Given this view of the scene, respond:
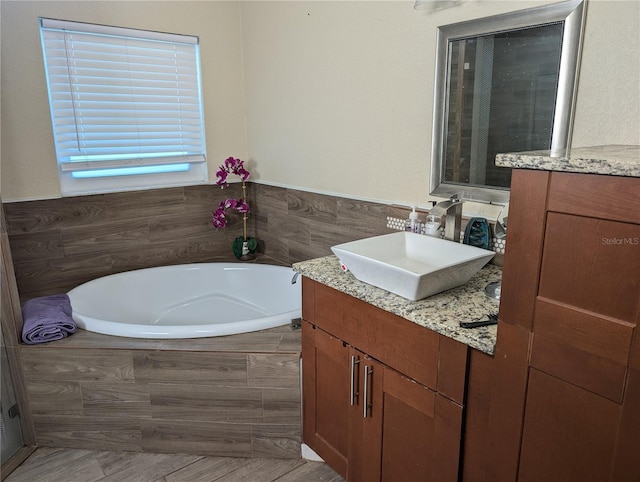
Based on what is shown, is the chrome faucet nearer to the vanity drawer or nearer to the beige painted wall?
the beige painted wall

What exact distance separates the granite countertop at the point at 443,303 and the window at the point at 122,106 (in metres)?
1.63

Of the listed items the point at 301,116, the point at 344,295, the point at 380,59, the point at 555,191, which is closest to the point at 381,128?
the point at 380,59

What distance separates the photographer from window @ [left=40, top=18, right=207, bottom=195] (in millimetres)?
2559

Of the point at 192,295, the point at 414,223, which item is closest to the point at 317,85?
the point at 414,223

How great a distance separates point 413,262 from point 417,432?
66cm

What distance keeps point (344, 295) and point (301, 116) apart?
143 centimetres

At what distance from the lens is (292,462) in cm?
207

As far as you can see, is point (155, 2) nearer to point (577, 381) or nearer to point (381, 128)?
point (381, 128)

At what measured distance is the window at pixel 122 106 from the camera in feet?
8.39

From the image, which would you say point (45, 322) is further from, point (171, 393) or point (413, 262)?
point (413, 262)

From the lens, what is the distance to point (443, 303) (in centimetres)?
143

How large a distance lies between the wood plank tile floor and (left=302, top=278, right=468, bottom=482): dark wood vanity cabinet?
0.17m

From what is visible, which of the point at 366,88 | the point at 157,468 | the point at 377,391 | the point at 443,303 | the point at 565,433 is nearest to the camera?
the point at 565,433

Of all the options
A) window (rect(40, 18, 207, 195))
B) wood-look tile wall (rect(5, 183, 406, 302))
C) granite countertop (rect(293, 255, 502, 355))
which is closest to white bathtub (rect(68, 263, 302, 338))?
wood-look tile wall (rect(5, 183, 406, 302))
